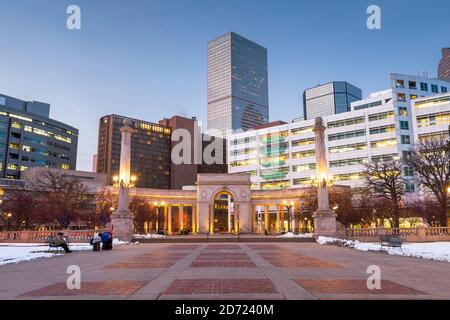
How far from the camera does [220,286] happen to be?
10984 millimetres

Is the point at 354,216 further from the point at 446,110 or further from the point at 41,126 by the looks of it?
the point at 41,126

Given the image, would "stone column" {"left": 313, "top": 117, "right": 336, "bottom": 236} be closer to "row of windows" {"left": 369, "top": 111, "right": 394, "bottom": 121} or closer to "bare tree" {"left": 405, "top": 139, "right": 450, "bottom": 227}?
"bare tree" {"left": 405, "top": 139, "right": 450, "bottom": 227}

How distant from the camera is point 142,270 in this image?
15.1 metres

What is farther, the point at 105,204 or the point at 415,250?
the point at 105,204

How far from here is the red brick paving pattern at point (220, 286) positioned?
1009cm

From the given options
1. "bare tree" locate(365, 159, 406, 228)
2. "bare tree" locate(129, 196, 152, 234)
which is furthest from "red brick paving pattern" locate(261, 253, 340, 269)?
"bare tree" locate(129, 196, 152, 234)

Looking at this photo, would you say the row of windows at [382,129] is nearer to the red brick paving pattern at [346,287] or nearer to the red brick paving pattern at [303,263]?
the red brick paving pattern at [303,263]

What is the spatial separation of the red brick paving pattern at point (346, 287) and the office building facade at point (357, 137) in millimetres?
74856

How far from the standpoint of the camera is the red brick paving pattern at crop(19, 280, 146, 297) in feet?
32.5

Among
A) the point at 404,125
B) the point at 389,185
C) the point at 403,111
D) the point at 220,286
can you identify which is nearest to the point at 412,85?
the point at 403,111

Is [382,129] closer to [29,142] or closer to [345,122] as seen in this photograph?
[345,122]

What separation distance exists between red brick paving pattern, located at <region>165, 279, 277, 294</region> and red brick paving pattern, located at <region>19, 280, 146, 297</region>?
4.05 ft

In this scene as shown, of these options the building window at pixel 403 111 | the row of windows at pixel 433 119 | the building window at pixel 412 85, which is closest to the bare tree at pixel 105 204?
the building window at pixel 403 111

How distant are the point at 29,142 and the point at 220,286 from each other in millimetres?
154632
